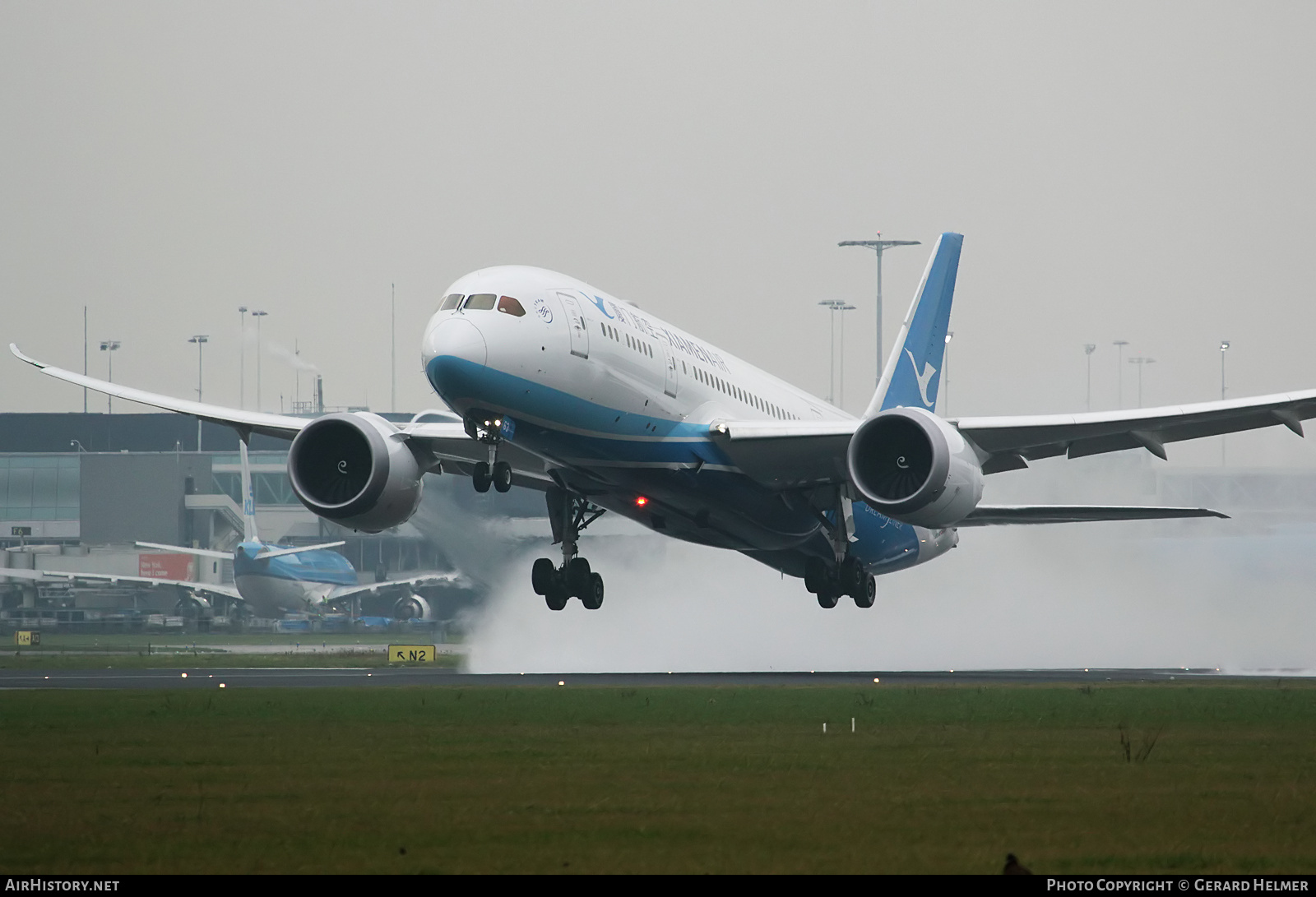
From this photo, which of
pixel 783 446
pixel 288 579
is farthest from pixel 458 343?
pixel 288 579

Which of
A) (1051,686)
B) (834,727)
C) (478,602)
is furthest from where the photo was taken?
(478,602)

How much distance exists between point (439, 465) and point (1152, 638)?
25.0m

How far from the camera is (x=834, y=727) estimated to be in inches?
1021

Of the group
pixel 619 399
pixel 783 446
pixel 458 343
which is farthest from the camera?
pixel 783 446

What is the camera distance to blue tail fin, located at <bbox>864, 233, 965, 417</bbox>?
4678cm

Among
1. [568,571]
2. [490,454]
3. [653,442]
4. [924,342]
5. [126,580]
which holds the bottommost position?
[126,580]

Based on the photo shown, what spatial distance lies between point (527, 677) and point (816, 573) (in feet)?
24.9

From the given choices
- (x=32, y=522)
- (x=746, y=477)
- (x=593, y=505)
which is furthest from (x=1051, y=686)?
(x=32, y=522)

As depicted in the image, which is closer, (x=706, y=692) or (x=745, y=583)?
(x=706, y=692)

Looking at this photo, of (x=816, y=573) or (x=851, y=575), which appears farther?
(x=816, y=573)

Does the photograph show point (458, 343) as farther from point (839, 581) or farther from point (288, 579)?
point (288, 579)

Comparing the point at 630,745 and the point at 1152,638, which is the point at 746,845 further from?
the point at 1152,638

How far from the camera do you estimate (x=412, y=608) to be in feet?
291

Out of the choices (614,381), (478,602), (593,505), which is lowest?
(478,602)
